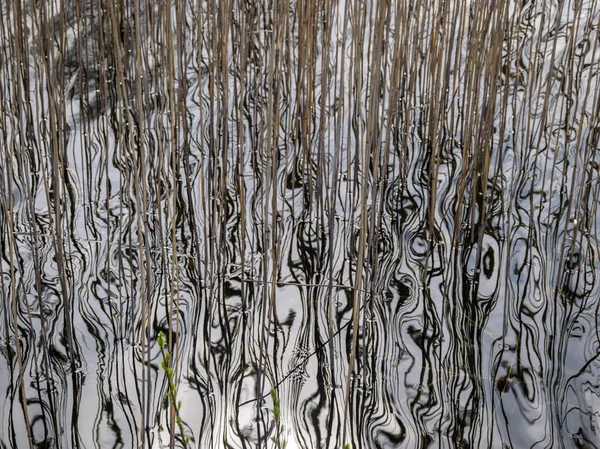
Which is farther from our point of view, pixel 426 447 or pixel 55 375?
pixel 55 375

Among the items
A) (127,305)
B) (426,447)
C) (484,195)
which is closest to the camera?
(426,447)

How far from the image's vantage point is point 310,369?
156 centimetres

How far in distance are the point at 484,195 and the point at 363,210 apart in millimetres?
836

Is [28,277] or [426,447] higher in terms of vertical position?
[28,277]

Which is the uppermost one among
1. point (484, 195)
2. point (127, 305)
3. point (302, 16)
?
point (302, 16)

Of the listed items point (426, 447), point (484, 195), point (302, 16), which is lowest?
point (426, 447)

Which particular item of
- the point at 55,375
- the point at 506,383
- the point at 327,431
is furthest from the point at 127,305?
the point at 506,383

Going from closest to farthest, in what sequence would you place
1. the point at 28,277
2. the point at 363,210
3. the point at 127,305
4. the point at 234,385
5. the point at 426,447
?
the point at 363,210
the point at 426,447
the point at 234,385
the point at 127,305
the point at 28,277

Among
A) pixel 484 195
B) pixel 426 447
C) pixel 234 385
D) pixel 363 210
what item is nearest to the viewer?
pixel 363 210

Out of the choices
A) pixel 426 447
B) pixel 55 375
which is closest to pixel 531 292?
pixel 426 447

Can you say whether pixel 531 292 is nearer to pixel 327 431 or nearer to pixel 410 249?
pixel 410 249

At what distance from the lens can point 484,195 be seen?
1.98 meters

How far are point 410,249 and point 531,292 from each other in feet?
1.18

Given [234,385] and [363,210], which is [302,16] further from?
[234,385]
